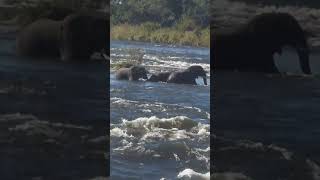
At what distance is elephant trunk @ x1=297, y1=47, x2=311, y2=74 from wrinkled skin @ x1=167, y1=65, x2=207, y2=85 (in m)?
0.80

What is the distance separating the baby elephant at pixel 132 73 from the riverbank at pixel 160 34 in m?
0.24

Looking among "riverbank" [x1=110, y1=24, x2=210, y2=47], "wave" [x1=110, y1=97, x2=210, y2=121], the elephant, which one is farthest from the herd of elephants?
"wave" [x1=110, y1=97, x2=210, y2=121]

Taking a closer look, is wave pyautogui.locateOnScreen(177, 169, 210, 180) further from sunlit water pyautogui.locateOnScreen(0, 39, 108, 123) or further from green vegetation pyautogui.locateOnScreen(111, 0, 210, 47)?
green vegetation pyautogui.locateOnScreen(111, 0, 210, 47)

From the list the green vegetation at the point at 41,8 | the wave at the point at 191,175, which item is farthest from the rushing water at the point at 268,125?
the green vegetation at the point at 41,8

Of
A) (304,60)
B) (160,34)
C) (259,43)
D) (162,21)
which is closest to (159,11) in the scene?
(162,21)

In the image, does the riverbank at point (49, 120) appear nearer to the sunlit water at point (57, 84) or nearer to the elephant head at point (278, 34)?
the sunlit water at point (57, 84)

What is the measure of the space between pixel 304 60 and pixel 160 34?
3.85 ft

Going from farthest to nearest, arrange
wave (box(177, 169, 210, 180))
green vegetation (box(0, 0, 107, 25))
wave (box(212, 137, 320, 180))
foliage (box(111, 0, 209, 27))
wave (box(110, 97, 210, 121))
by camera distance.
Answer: foliage (box(111, 0, 209, 27)), wave (box(110, 97, 210, 121)), wave (box(177, 169, 210, 180)), green vegetation (box(0, 0, 107, 25)), wave (box(212, 137, 320, 180))

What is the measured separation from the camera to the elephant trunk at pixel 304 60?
359cm

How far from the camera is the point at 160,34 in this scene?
4090 millimetres

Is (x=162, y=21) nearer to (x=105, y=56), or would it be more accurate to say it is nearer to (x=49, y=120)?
(x=105, y=56)

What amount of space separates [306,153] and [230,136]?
1.79 ft

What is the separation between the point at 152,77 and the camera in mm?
4098

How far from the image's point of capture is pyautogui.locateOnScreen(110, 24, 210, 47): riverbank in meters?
4.06
